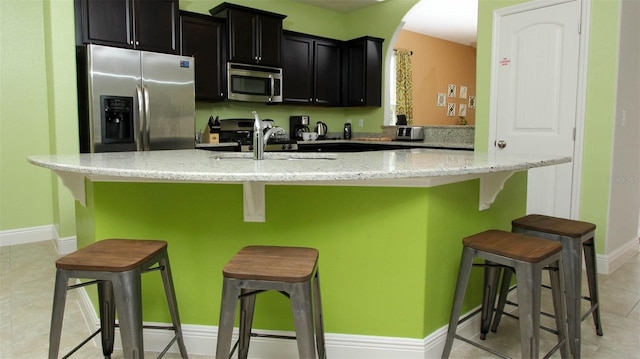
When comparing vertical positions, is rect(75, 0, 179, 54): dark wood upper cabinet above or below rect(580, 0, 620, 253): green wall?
above

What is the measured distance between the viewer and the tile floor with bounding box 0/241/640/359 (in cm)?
216

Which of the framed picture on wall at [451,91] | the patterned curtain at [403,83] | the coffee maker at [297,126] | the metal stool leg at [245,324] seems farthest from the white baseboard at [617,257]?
the framed picture on wall at [451,91]

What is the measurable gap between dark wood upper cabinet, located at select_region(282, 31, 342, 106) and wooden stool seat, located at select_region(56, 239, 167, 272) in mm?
3684

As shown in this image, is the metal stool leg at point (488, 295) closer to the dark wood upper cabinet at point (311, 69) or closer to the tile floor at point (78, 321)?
the tile floor at point (78, 321)

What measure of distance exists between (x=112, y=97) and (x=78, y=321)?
72.7 inches

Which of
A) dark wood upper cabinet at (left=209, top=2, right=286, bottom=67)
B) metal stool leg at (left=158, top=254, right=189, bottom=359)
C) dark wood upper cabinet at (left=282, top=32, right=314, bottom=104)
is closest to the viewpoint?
metal stool leg at (left=158, top=254, right=189, bottom=359)

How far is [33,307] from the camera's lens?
A: 2.66m

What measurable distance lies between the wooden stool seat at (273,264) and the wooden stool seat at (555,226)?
1198mm

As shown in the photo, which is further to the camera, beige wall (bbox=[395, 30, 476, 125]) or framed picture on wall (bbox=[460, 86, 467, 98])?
framed picture on wall (bbox=[460, 86, 467, 98])

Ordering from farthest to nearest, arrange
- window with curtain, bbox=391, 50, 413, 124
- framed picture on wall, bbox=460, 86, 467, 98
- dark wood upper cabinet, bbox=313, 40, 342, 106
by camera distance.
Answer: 1. framed picture on wall, bbox=460, 86, 467, 98
2. window with curtain, bbox=391, 50, 413, 124
3. dark wood upper cabinet, bbox=313, 40, 342, 106

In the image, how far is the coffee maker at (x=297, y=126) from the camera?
5576 millimetres

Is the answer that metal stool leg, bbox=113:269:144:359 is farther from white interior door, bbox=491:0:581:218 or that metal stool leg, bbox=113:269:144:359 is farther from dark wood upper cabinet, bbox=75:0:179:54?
white interior door, bbox=491:0:581:218

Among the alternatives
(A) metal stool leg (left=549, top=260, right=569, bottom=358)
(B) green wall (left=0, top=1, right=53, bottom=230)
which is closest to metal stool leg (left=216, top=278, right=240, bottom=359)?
(A) metal stool leg (left=549, top=260, right=569, bottom=358)

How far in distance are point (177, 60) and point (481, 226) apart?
292cm
